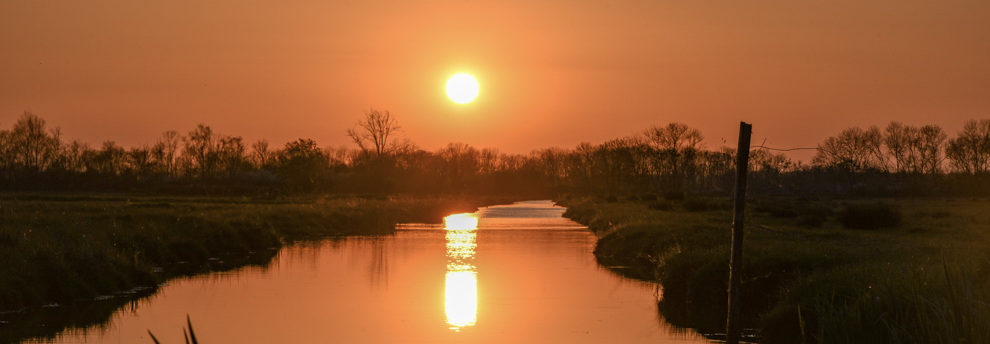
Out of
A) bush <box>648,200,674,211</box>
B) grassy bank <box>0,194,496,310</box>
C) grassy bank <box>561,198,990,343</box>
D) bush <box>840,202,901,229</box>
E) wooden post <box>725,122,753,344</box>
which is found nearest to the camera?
grassy bank <box>561,198,990,343</box>

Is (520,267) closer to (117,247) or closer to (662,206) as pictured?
(117,247)

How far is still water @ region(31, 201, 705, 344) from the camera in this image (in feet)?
72.9

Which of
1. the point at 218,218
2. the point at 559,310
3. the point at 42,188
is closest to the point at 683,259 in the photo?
the point at 559,310

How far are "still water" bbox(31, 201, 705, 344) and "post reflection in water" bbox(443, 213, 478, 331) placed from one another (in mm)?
42

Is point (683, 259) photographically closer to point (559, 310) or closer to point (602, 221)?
point (559, 310)

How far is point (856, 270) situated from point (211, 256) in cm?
2849

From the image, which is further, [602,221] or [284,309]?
[602,221]

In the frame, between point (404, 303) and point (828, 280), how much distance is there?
12697 millimetres

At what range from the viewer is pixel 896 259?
2327 cm

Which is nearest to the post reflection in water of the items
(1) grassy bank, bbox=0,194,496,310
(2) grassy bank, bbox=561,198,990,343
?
(2) grassy bank, bbox=561,198,990,343

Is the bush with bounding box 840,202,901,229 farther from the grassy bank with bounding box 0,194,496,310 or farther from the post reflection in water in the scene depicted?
the grassy bank with bounding box 0,194,496,310

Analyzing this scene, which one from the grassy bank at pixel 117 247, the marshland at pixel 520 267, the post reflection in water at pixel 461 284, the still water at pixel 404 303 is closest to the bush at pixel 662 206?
the marshland at pixel 520 267

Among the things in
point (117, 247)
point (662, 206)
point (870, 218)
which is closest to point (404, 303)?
point (117, 247)

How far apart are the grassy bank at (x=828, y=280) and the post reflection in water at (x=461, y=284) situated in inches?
217
